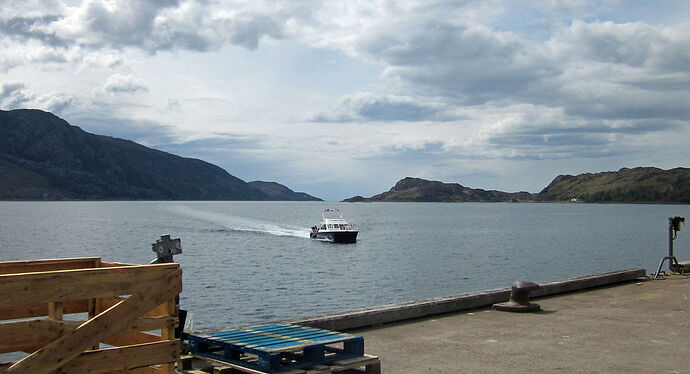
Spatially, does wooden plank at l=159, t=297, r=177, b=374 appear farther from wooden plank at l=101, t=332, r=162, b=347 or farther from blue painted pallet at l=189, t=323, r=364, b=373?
blue painted pallet at l=189, t=323, r=364, b=373

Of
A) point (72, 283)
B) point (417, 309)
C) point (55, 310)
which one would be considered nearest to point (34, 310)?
point (55, 310)

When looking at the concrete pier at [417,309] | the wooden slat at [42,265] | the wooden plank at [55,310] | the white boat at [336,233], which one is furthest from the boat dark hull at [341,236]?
the wooden plank at [55,310]

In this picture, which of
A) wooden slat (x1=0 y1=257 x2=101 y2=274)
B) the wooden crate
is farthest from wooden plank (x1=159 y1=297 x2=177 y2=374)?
wooden slat (x1=0 y1=257 x2=101 y2=274)

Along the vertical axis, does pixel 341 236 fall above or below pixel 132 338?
below

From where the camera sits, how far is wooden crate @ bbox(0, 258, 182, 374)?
5.59 meters

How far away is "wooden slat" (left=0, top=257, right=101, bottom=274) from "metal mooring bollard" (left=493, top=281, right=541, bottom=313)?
27.5 feet

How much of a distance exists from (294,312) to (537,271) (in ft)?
89.9

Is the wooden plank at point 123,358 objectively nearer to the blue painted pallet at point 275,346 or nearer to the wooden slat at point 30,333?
the wooden slat at point 30,333

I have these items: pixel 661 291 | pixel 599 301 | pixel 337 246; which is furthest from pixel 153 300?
pixel 337 246

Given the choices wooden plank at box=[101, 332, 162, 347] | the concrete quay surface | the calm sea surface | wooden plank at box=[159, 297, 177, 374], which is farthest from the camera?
the calm sea surface

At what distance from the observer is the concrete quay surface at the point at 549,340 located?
920cm

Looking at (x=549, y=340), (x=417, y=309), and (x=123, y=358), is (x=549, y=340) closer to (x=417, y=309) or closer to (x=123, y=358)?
(x=417, y=309)

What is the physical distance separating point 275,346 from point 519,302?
7.40 meters

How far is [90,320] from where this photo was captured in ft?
19.4
